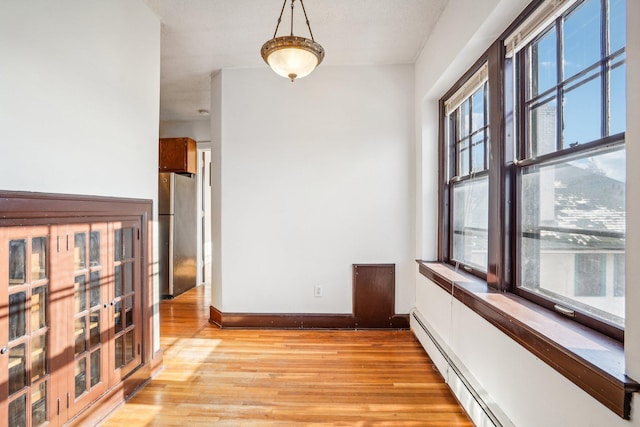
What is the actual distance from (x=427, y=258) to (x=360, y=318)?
0.95 meters

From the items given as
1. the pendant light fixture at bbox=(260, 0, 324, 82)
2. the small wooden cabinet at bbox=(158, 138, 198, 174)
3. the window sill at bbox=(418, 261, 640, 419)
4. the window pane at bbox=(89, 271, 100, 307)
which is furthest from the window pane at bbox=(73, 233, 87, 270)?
the small wooden cabinet at bbox=(158, 138, 198, 174)

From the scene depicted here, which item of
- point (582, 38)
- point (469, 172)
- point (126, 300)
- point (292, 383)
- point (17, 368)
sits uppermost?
point (582, 38)

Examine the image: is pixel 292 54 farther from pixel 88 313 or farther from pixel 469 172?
pixel 88 313

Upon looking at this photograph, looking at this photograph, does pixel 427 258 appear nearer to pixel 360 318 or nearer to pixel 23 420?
pixel 360 318

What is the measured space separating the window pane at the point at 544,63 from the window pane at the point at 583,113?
19cm

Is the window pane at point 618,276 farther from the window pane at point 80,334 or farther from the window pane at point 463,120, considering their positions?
the window pane at point 80,334

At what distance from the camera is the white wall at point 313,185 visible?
3.59m

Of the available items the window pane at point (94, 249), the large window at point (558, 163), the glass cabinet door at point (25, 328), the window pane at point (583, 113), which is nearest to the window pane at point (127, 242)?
the window pane at point (94, 249)

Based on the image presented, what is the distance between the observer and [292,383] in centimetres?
249

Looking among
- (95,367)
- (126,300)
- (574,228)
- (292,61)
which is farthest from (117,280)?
(574,228)

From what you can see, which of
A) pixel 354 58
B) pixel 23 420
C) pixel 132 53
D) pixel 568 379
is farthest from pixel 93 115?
pixel 568 379

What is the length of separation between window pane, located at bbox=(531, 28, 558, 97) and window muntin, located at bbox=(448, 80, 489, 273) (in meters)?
0.51

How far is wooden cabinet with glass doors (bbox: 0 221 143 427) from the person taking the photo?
1.52 metres

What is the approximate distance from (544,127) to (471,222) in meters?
1.06
